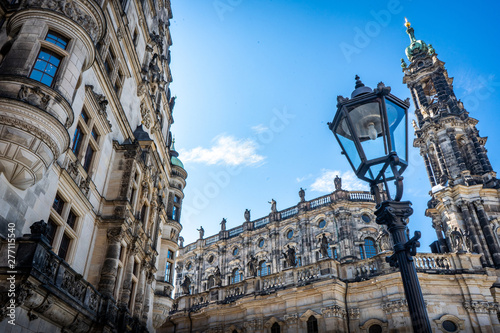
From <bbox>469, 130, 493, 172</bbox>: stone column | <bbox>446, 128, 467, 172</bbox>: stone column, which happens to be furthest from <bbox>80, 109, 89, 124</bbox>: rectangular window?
<bbox>469, 130, 493, 172</bbox>: stone column

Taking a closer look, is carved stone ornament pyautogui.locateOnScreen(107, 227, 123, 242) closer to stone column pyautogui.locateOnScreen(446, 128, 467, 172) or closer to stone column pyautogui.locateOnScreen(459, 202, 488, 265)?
stone column pyautogui.locateOnScreen(459, 202, 488, 265)

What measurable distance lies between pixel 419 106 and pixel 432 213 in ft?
41.2

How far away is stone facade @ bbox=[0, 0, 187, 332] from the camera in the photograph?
1070cm

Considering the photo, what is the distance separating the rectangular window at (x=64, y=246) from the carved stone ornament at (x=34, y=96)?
5453 mm

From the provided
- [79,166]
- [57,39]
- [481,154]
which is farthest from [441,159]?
[57,39]

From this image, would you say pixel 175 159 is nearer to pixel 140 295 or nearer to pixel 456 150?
pixel 140 295

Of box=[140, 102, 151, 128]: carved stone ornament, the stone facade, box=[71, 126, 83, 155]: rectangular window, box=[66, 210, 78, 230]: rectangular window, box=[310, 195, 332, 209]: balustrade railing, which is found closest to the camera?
the stone facade

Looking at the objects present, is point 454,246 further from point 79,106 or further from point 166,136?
point 79,106

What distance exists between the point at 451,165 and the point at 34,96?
3775cm

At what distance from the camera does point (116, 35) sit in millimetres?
19734

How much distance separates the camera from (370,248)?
4019 centimetres

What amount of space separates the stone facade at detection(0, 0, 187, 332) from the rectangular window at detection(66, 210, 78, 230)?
6cm

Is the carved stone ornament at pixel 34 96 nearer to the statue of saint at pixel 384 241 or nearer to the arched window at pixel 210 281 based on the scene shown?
the statue of saint at pixel 384 241

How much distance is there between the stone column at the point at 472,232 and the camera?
3207 cm
